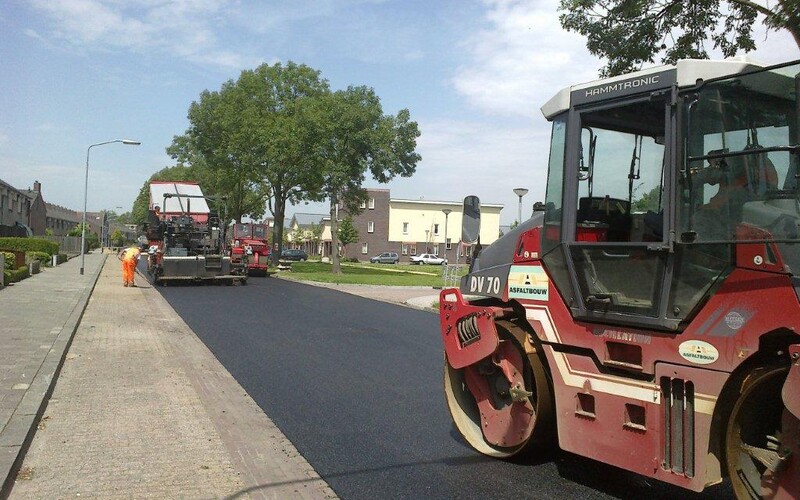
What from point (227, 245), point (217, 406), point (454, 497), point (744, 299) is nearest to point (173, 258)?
point (227, 245)

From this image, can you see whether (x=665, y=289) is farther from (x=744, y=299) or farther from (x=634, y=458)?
(x=634, y=458)

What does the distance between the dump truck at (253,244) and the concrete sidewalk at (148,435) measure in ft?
71.7

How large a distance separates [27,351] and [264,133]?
30.5 meters

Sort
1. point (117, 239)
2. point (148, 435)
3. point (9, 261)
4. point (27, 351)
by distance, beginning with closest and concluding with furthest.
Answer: point (148, 435) < point (27, 351) < point (9, 261) < point (117, 239)

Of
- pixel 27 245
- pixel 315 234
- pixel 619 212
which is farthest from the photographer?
pixel 315 234

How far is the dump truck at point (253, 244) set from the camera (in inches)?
1308

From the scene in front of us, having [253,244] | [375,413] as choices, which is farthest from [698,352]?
[253,244]

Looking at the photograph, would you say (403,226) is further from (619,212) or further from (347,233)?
(619,212)

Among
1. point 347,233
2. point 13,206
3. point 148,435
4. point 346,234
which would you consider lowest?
point 148,435

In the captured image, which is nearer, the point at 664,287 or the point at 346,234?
the point at 664,287

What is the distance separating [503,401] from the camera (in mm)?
5430

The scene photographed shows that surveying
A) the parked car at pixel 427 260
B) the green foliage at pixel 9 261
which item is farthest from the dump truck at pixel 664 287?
the parked car at pixel 427 260

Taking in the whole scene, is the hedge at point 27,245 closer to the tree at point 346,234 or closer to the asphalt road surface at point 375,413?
the asphalt road surface at point 375,413

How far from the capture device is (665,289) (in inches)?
159
